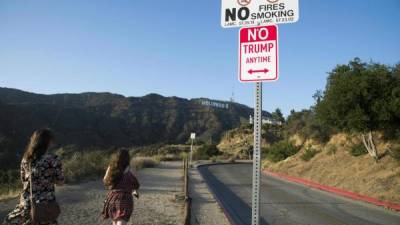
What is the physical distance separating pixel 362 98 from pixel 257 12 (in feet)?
68.9

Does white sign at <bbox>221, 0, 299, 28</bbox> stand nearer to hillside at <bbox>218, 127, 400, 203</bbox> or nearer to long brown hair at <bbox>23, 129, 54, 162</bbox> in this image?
long brown hair at <bbox>23, 129, 54, 162</bbox>

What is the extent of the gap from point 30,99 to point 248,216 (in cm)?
9589

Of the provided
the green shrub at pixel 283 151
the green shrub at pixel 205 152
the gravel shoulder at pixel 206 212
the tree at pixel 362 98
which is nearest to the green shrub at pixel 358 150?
the tree at pixel 362 98

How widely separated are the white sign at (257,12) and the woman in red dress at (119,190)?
347 centimetres

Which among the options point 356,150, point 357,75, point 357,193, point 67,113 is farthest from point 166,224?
point 67,113

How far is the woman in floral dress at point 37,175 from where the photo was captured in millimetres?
5461

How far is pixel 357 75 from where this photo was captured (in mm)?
24250

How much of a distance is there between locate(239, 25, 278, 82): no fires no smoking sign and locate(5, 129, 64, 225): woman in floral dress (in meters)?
2.63

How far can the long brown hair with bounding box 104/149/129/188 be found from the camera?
278 inches

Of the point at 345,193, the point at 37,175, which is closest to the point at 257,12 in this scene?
the point at 37,175

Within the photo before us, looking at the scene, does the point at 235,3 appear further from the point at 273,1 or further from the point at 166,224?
the point at 166,224

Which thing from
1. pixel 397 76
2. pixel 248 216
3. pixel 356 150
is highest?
pixel 397 76

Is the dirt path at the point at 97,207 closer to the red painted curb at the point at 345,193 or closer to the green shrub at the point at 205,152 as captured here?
the red painted curb at the point at 345,193

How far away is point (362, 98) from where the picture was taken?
23.8 m
